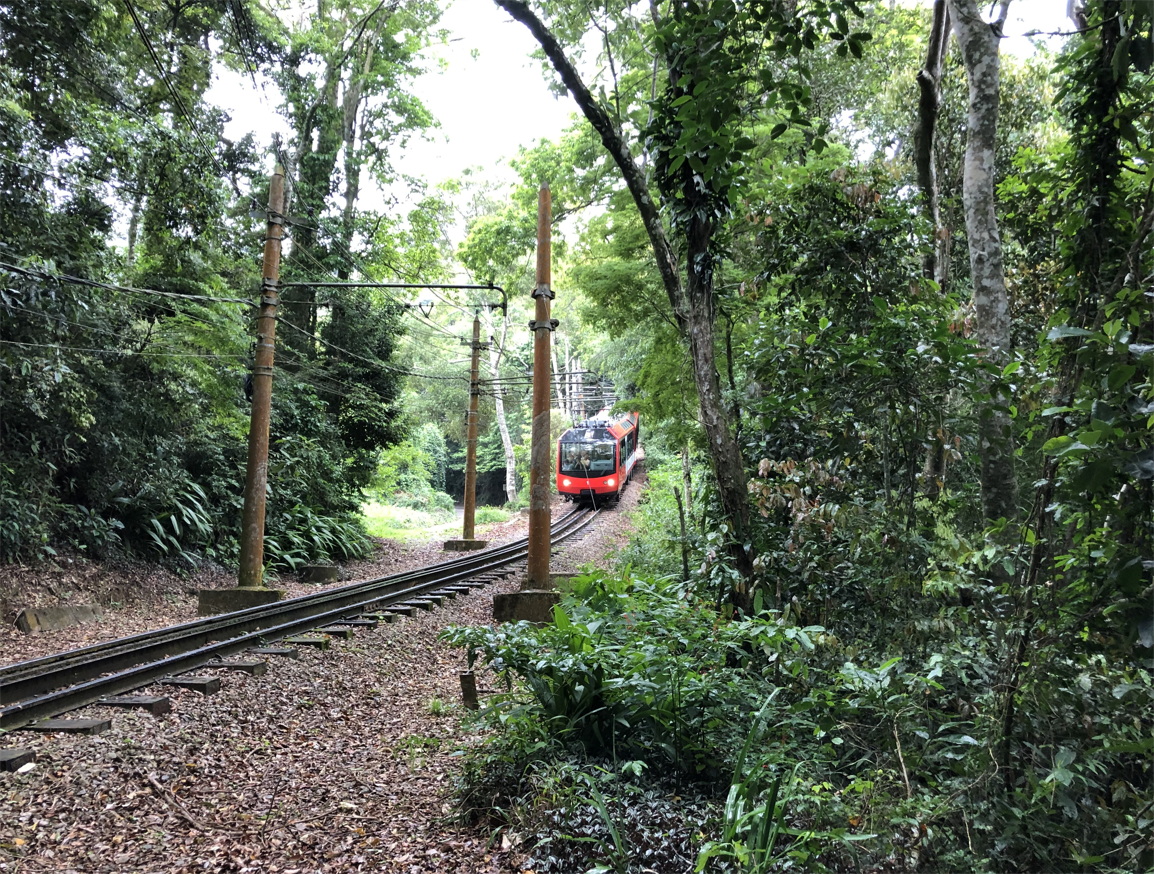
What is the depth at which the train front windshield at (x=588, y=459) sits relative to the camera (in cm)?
2811

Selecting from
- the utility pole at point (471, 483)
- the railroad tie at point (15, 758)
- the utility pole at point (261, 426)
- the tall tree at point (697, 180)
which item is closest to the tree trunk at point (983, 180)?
the tall tree at point (697, 180)

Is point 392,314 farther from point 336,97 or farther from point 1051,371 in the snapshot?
point 1051,371

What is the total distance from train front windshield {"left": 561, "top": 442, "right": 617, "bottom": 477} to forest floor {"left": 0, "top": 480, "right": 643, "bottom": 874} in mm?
21115

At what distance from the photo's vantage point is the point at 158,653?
22.5 feet

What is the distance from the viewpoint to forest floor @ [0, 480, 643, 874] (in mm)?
3266

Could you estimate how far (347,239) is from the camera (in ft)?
62.4

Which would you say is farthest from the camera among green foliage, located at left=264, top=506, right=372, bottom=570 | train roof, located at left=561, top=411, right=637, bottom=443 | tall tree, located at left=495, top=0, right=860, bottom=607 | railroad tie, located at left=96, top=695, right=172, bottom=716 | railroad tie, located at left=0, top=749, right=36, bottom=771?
train roof, located at left=561, top=411, right=637, bottom=443

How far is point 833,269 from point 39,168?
914cm

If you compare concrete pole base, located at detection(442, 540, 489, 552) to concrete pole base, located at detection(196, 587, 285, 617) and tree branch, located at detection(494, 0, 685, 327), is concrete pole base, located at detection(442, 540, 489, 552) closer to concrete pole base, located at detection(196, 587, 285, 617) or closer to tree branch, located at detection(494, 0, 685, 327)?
concrete pole base, located at detection(196, 587, 285, 617)

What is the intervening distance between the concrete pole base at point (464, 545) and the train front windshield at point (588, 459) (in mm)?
9245

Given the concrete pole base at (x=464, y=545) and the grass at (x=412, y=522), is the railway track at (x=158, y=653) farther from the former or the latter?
the grass at (x=412, y=522)

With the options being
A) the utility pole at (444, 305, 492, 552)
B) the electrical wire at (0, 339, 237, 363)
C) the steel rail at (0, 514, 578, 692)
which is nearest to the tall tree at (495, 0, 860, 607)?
the steel rail at (0, 514, 578, 692)

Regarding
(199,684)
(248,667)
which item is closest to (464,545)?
(248,667)

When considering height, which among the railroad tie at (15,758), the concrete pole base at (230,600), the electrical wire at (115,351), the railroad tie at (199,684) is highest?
the electrical wire at (115,351)
